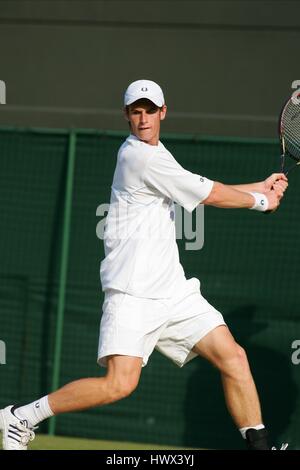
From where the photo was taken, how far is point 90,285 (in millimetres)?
9477

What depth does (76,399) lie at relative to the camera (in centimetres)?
673

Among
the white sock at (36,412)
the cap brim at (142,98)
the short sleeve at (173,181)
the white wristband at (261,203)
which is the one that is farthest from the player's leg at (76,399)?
the cap brim at (142,98)

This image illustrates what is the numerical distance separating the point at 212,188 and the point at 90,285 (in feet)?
9.53

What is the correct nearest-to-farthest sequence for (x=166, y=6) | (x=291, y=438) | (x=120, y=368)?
(x=120, y=368) < (x=291, y=438) < (x=166, y=6)

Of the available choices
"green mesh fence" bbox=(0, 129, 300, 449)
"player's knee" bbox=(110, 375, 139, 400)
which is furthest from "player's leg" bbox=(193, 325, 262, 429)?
"green mesh fence" bbox=(0, 129, 300, 449)

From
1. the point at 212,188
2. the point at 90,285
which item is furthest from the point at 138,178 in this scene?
the point at 90,285

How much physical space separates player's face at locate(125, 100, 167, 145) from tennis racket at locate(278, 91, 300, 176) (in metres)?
0.87

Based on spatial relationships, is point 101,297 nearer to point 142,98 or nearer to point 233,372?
point 233,372

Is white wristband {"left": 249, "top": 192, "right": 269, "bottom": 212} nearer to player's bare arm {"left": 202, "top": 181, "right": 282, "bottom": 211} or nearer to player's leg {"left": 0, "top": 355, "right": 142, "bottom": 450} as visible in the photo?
player's bare arm {"left": 202, "top": 181, "right": 282, "bottom": 211}

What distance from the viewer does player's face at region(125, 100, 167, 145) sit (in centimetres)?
679

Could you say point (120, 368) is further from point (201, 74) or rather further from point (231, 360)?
point (201, 74)

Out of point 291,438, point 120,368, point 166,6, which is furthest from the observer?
point 166,6

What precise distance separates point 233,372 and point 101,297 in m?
2.81

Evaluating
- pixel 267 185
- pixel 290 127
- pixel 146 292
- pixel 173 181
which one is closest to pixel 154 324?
pixel 146 292
